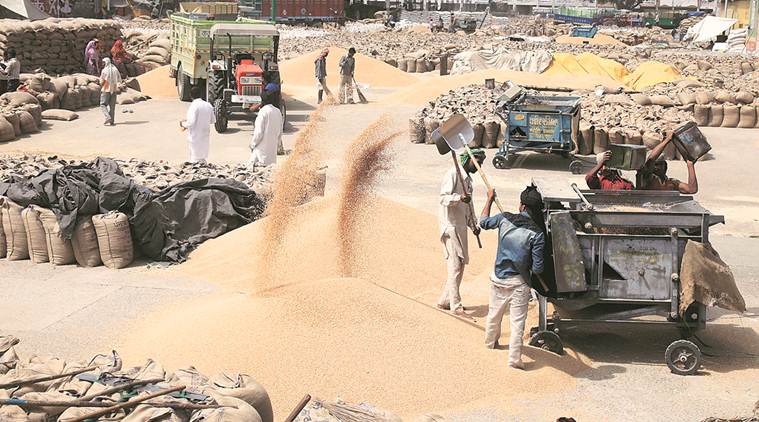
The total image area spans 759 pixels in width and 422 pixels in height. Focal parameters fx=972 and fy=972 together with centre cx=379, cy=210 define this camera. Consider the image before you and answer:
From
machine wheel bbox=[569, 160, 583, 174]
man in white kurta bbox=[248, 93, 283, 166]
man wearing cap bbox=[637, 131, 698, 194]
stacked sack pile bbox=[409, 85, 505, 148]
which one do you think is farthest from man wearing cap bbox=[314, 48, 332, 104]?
man wearing cap bbox=[637, 131, 698, 194]

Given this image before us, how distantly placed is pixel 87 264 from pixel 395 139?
10.1 m

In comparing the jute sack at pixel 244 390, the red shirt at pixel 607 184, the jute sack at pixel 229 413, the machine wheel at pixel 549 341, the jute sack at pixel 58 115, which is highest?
the red shirt at pixel 607 184

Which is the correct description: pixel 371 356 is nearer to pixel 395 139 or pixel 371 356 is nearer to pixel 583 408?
pixel 583 408

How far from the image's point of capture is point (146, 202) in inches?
421

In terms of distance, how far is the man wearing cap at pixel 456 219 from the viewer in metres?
8.94

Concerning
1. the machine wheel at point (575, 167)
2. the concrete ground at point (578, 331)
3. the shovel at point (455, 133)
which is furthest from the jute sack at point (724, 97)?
the shovel at point (455, 133)

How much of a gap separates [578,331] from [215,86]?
13756mm

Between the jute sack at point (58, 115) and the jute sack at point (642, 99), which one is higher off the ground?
the jute sack at point (642, 99)

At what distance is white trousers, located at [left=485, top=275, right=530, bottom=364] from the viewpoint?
7570mm

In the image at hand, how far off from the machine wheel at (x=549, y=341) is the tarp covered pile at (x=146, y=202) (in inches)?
175

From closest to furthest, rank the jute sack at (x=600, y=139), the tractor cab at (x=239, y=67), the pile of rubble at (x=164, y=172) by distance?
1. the pile of rubble at (x=164, y=172)
2. the jute sack at (x=600, y=139)
3. the tractor cab at (x=239, y=67)

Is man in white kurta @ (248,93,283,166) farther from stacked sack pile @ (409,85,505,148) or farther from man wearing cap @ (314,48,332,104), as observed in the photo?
man wearing cap @ (314,48,332,104)

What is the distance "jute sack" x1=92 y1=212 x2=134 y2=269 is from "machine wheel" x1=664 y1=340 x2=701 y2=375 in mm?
5851

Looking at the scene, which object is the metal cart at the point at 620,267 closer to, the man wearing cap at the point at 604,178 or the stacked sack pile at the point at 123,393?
the man wearing cap at the point at 604,178
